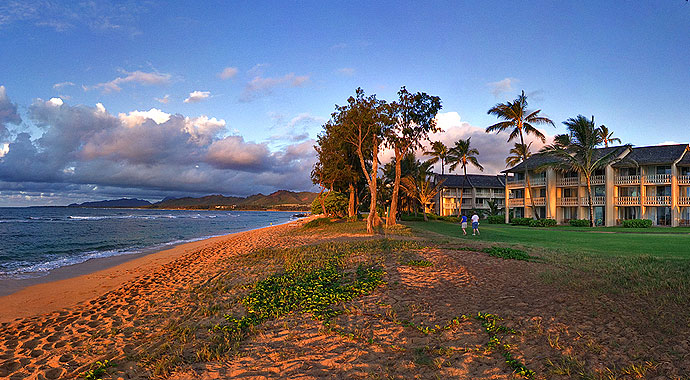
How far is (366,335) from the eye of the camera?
558 cm

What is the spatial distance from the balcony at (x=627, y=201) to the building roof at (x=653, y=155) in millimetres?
3267

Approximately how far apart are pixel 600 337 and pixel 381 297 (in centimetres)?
379

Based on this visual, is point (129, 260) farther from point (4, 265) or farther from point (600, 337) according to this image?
point (600, 337)

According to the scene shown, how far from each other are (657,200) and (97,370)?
44253 mm

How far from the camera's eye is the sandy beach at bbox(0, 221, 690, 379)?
453 cm

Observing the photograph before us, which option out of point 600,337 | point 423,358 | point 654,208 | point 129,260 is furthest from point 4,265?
point 654,208

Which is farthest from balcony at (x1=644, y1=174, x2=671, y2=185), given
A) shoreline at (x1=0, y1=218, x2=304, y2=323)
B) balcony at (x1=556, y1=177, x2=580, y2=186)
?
shoreline at (x1=0, y1=218, x2=304, y2=323)

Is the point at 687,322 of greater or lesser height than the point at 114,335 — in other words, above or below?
above

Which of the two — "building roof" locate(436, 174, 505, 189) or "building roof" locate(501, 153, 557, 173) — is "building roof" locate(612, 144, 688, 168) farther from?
"building roof" locate(436, 174, 505, 189)

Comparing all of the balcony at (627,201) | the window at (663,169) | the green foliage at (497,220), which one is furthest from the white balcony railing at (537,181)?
the window at (663,169)

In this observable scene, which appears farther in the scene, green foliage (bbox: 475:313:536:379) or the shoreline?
the shoreline

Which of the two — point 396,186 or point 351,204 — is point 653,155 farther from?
point 351,204

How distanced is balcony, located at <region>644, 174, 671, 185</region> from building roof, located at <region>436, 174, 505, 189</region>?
92.2 ft

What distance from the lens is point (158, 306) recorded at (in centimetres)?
828
